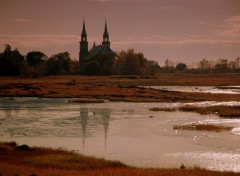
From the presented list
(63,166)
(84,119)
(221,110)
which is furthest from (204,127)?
(63,166)

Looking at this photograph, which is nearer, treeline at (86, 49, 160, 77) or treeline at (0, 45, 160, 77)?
treeline at (0, 45, 160, 77)

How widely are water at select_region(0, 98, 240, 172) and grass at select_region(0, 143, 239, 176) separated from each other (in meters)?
2.45

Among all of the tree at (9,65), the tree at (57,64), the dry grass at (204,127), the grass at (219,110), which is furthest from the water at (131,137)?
the tree at (57,64)

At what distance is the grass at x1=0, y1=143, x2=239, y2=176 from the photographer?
21547 mm

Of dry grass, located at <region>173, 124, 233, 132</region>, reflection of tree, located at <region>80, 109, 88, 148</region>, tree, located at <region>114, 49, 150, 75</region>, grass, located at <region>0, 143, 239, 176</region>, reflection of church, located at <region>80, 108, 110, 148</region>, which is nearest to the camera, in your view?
grass, located at <region>0, 143, 239, 176</region>

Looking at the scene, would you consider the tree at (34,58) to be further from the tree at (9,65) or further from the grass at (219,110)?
the grass at (219,110)

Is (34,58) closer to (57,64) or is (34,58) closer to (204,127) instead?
(57,64)

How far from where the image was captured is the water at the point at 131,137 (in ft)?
90.5

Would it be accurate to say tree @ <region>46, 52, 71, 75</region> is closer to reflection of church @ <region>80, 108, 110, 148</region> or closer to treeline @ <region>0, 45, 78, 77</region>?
treeline @ <region>0, 45, 78, 77</region>

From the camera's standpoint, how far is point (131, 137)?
119 feet

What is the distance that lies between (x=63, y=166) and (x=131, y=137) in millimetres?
13145

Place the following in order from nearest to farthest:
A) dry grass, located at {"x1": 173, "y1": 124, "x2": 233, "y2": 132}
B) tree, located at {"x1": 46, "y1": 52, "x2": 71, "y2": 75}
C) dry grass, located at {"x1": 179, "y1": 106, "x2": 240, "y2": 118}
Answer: dry grass, located at {"x1": 173, "y1": 124, "x2": 233, "y2": 132} < dry grass, located at {"x1": 179, "y1": 106, "x2": 240, "y2": 118} < tree, located at {"x1": 46, "y1": 52, "x2": 71, "y2": 75}

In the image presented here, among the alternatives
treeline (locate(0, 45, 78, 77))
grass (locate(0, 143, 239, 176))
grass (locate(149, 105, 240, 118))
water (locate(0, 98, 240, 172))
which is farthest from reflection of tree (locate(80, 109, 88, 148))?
treeline (locate(0, 45, 78, 77))

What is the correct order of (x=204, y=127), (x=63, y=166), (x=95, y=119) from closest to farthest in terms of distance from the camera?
(x=63, y=166) < (x=204, y=127) < (x=95, y=119)
